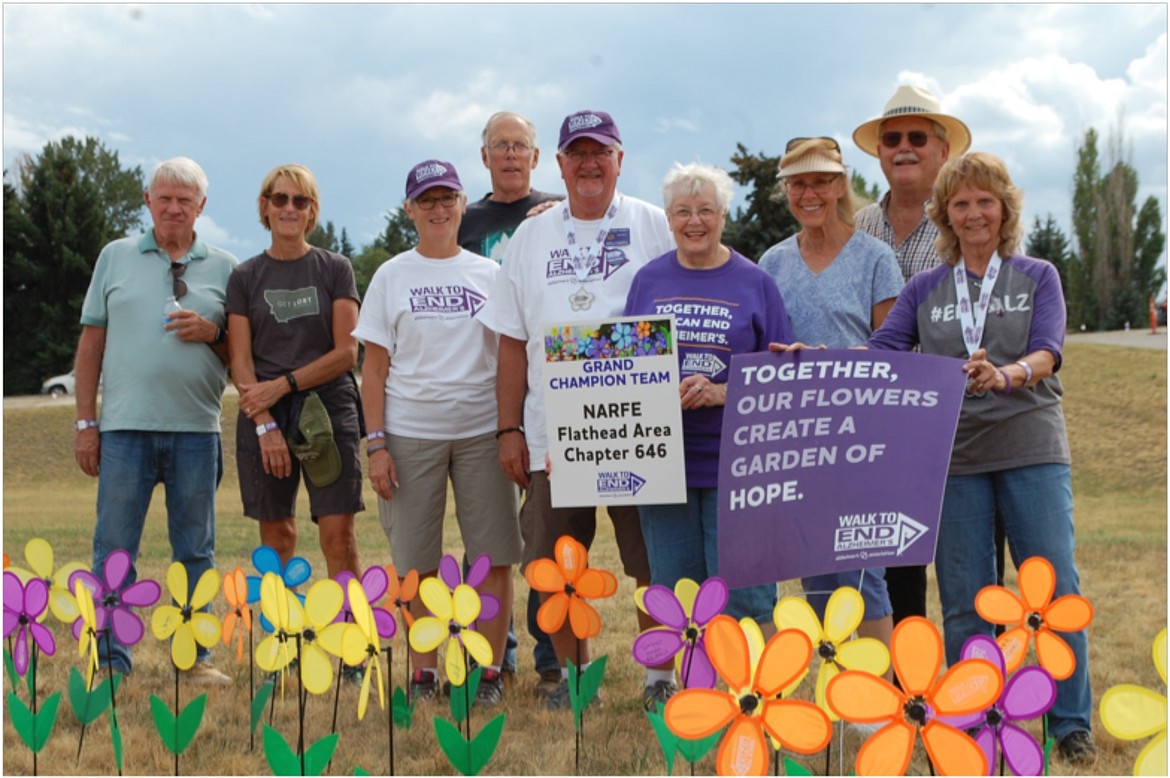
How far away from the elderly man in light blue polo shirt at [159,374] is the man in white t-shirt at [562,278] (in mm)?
1414

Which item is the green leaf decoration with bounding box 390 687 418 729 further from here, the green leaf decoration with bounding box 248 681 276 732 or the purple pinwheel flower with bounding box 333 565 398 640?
the green leaf decoration with bounding box 248 681 276 732

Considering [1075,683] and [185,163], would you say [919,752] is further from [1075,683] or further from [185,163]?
[185,163]

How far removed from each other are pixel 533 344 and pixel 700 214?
0.81 m

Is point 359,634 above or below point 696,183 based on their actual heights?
below

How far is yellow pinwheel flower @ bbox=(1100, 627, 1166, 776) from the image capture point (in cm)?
222

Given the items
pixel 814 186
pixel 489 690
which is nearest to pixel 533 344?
pixel 814 186

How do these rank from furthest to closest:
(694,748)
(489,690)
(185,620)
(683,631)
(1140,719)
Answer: (489,690) → (185,620) → (683,631) → (694,748) → (1140,719)

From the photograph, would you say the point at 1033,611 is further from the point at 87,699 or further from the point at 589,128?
the point at 87,699

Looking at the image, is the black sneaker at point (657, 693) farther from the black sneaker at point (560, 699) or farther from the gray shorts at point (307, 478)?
the gray shorts at point (307, 478)

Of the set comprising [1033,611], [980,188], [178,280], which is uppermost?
[980,188]

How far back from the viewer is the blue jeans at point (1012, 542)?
3326 millimetres

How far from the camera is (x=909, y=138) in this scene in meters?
4.00

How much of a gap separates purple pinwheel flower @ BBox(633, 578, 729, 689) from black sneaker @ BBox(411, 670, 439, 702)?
1.37 meters

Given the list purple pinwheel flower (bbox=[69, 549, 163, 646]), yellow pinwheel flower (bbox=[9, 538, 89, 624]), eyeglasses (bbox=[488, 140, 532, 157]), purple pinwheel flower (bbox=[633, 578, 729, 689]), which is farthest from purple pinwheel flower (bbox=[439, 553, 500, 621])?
eyeglasses (bbox=[488, 140, 532, 157])
